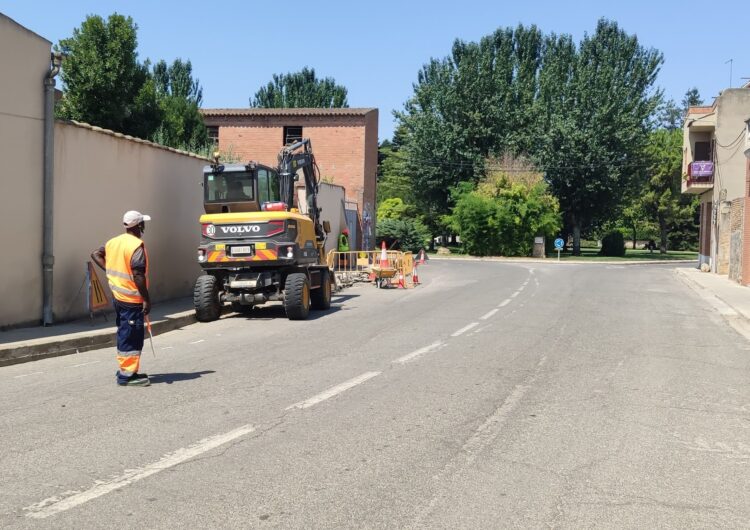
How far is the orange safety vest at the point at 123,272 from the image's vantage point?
7633mm

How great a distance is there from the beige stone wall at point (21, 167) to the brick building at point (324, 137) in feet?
98.9

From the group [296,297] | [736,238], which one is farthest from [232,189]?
[736,238]

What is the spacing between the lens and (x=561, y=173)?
173 ft

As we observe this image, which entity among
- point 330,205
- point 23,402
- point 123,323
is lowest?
point 23,402

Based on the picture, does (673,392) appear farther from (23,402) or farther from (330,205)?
(330,205)

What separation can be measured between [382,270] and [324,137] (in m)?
23.1

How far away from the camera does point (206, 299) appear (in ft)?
45.8

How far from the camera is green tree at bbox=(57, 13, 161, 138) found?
2645cm

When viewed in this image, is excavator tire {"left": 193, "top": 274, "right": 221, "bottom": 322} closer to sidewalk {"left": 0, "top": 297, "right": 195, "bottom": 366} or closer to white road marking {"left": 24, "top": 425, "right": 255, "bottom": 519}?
sidewalk {"left": 0, "top": 297, "right": 195, "bottom": 366}

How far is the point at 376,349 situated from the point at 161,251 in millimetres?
7974

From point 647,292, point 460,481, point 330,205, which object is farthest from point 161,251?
point 330,205

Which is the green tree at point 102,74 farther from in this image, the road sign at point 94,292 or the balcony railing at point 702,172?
the balcony railing at point 702,172

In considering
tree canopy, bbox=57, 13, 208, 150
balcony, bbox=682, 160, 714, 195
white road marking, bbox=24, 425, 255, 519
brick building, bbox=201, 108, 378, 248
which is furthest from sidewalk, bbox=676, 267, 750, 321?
tree canopy, bbox=57, 13, 208, 150

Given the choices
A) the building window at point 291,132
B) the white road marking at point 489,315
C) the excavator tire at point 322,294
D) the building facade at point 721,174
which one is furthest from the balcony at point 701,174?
the excavator tire at point 322,294
